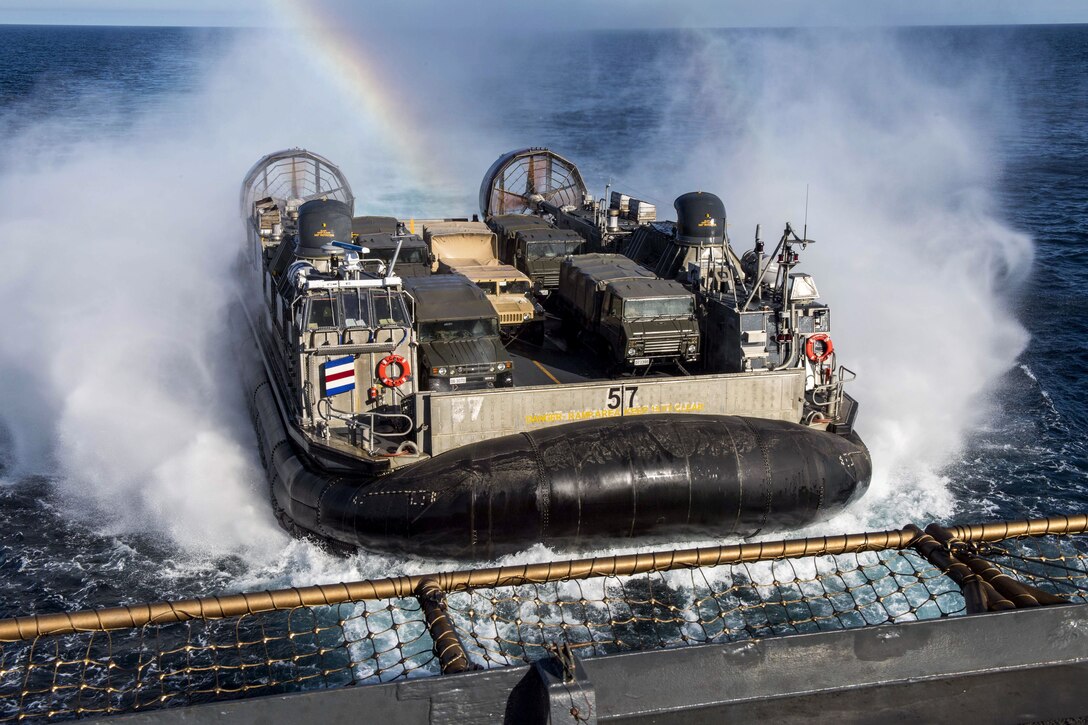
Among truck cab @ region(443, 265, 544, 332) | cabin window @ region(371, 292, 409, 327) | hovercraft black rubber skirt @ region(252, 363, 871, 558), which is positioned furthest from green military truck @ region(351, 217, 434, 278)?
hovercraft black rubber skirt @ region(252, 363, 871, 558)

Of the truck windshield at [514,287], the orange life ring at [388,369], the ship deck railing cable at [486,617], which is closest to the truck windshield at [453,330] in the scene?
the orange life ring at [388,369]

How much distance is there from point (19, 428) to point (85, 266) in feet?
21.4

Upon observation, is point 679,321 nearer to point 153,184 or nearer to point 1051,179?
point 153,184

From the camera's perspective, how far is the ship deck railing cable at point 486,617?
14.2ft

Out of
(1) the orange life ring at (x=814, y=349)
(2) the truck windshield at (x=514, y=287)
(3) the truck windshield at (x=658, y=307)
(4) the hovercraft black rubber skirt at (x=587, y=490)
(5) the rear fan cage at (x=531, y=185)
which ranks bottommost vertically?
(4) the hovercraft black rubber skirt at (x=587, y=490)

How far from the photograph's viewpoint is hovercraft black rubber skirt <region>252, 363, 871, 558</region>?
1180cm

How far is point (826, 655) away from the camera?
4176 mm

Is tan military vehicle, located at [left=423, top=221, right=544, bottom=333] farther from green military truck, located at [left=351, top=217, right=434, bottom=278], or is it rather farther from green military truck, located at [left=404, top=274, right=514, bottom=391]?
green military truck, located at [left=404, top=274, right=514, bottom=391]

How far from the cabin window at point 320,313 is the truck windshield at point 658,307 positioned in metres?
4.09

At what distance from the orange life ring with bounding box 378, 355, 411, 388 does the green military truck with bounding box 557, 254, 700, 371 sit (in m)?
3.28

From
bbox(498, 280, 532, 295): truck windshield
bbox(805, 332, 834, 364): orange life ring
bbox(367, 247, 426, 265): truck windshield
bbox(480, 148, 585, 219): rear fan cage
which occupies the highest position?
bbox(480, 148, 585, 219): rear fan cage

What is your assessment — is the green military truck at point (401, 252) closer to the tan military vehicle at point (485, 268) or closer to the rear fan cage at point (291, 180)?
the tan military vehicle at point (485, 268)

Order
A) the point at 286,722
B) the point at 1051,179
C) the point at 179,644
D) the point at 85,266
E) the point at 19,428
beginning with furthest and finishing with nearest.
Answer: the point at 1051,179, the point at 85,266, the point at 19,428, the point at 179,644, the point at 286,722

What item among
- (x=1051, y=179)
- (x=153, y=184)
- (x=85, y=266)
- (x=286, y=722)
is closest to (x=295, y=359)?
(x=286, y=722)
